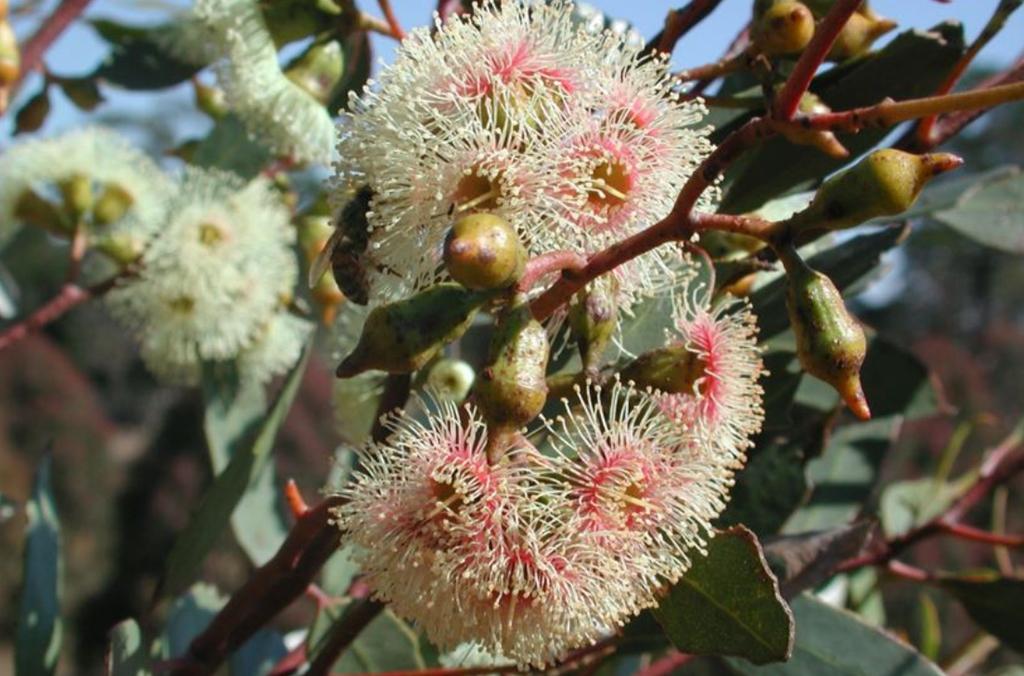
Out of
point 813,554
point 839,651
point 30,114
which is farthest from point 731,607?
point 30,114

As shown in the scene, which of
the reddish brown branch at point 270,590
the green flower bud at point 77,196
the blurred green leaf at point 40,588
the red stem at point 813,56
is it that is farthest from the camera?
the green flower bud at point 77,196

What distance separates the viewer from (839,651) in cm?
Result: 95

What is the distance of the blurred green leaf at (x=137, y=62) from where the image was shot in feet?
A: 4.83

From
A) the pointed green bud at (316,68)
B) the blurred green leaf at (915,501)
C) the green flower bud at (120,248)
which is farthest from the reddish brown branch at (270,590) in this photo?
the blurred green leaf at (915,501)

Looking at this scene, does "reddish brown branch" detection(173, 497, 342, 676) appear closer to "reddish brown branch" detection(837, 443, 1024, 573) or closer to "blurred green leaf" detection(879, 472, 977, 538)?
"reddish brown branch" detection(837, 443, 1024, 573)

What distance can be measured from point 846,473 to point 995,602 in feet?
0.77

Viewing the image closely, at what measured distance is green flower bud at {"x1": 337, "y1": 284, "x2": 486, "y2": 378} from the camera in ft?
2.20

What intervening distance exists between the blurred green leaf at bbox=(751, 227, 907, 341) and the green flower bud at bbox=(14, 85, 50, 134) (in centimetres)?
100

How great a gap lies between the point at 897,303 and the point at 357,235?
1913 centimetres

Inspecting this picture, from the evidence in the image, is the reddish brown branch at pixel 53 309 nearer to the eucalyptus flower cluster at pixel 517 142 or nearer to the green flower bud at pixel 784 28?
the eucalyptus flower cluster at pixel 517 142

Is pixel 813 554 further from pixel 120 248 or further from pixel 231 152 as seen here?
pixel 120 248

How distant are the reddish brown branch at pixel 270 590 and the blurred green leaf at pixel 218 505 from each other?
168 mm

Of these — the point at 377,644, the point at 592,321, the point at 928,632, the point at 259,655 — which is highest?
the point at 592,321

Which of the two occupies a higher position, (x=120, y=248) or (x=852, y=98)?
(x=852, y=98)
